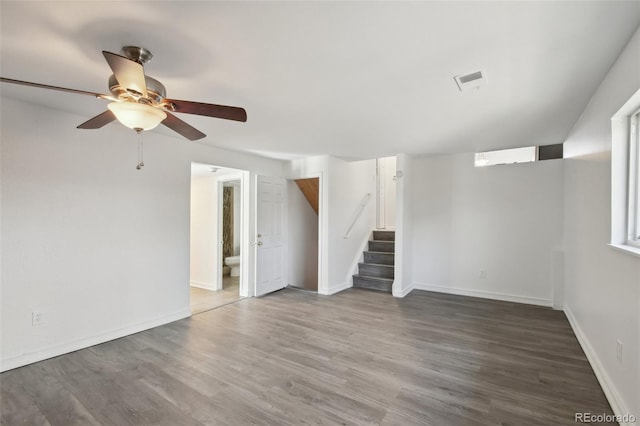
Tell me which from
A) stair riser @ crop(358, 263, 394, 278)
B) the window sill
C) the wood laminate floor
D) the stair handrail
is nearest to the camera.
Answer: the window sill

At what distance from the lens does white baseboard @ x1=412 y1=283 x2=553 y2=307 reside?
4.24 metres

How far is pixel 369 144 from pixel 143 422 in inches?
142

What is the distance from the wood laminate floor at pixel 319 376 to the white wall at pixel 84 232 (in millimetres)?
264

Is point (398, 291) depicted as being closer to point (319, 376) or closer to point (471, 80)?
point (319, 376)

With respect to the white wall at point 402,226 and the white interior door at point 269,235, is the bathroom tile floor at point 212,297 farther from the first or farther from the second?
the white wall at point 402,226

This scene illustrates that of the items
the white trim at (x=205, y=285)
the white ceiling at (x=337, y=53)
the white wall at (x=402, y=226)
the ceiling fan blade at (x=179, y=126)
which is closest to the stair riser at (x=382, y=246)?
the white wall at (x=402, y=226)

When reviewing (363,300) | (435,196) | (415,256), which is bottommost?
(363,300)

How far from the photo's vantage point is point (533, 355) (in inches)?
107

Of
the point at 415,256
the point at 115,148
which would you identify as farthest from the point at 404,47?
the point at 415,256

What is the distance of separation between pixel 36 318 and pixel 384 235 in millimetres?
5290

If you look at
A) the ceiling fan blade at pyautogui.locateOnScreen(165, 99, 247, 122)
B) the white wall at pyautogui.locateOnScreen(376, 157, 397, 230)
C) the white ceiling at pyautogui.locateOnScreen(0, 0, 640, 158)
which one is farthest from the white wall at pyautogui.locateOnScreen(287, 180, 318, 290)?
the ceiling fan blade at pyautogui.locateOnScreen(165, 99, 247, 122)

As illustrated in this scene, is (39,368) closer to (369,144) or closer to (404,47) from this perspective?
(404,47)

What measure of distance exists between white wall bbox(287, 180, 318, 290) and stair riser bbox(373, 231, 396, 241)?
4.21ft

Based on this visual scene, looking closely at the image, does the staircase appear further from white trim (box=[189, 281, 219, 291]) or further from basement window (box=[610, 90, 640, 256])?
basement window (box=[610, 90, 640, 256])
